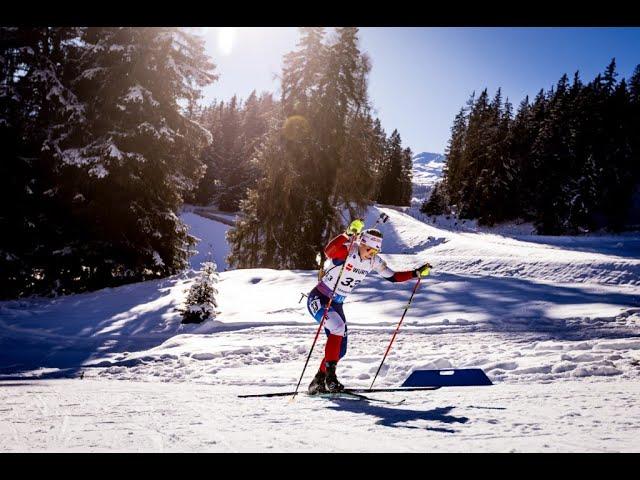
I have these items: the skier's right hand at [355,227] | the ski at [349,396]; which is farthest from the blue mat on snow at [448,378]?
the skier's right hand at [355,227]

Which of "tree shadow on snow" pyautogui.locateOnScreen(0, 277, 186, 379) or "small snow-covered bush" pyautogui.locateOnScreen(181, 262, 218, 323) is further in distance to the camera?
"small snow-covered bush" pyautogui.locateOnScreen(181, 262, 218, 323)

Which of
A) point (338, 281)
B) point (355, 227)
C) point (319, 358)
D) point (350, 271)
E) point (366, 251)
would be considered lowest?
point (319, 358)

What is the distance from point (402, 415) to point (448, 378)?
6.29 ft

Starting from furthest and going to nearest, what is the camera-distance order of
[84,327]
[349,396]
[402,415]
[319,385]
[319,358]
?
[84,327] → [319,358] → [319,385] → [349,396] → [402,415]

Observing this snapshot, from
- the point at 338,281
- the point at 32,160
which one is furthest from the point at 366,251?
the point at 32,160

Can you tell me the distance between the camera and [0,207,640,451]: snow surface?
11.6 feet

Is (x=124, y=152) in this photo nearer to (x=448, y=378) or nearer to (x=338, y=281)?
(x=338, y=281)

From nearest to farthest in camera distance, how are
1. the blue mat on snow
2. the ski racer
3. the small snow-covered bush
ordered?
the ski racer → the blue mat on snow → the small snow-covered bush

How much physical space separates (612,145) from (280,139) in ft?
127

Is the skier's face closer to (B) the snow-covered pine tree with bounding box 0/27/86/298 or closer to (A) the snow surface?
(A) the snow surface

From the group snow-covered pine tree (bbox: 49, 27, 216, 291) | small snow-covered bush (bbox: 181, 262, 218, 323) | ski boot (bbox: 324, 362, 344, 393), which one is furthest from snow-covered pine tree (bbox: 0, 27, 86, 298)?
ski boot (bbox: 324, 362, 344, 393)

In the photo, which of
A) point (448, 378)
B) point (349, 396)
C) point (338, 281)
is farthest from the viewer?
point (448, 378)

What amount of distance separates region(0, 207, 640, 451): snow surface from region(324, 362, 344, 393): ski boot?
0.35 m

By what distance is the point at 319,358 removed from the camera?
8.37 metres
